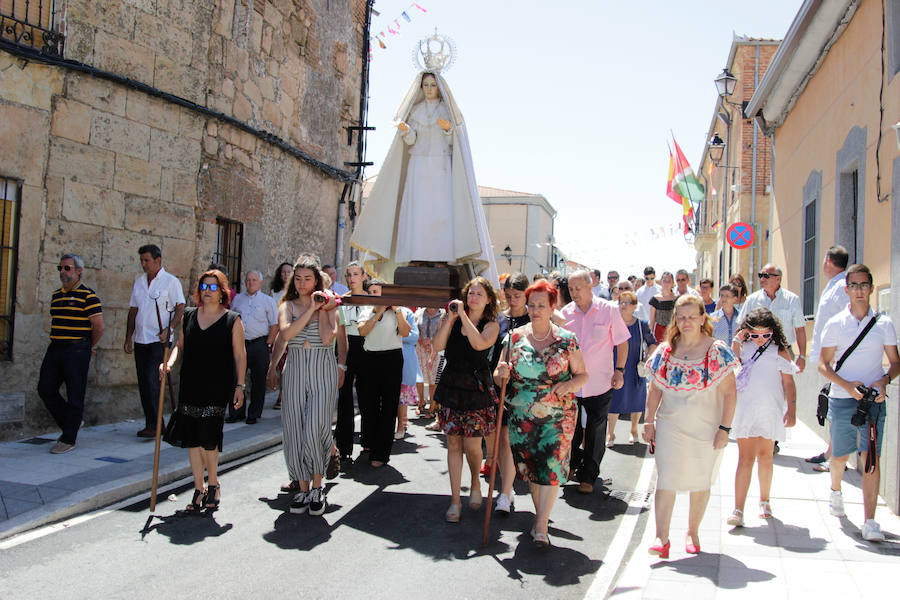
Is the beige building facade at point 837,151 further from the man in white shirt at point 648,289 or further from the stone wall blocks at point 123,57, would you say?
the stone wall blocks at point 123,57

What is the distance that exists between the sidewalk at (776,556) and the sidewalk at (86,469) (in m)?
3.79

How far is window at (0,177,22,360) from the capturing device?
7.50 metres

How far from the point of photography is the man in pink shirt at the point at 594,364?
6.40 metres

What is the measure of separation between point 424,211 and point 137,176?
4.09 meters

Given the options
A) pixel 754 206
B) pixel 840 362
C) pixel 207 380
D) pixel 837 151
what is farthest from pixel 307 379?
pixel 754 206

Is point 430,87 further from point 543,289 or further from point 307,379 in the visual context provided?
point 307,379

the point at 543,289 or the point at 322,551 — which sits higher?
the point at 543,289

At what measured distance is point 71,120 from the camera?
8.03 metres

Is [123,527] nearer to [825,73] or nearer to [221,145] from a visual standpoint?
[221,145]

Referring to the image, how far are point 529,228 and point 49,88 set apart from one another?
151ft

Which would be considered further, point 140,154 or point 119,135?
point 140,154

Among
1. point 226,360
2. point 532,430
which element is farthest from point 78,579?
point 532,430

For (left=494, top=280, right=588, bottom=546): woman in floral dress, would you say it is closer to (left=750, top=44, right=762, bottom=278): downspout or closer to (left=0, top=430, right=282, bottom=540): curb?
(left=0, top=430, right=282, bottom=540): curb

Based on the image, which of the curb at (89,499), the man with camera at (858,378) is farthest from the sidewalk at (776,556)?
the curb at (89,499)
